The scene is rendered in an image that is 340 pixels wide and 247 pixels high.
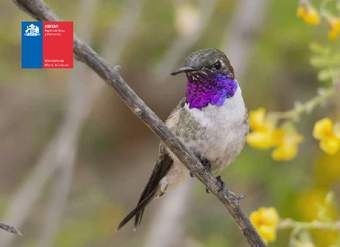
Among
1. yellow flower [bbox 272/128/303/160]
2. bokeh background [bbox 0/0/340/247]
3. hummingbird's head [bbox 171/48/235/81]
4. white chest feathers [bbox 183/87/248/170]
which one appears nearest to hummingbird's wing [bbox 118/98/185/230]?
white chest feathers [bbox 183/87/248/170]

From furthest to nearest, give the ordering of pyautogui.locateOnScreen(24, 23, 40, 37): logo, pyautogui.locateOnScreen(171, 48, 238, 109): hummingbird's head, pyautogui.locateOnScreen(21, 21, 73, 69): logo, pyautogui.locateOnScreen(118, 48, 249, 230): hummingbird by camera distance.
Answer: pyautogui.locateOnScreen(118, 48, 249, 230): hummingbird < pyautogui.locateOnScreen(171, 48, 238, 109): hummingbird's head < pyautogui.locateOnScreen(24, 23, 40, 37): logo < pyautogui.locateOnScreen(21, 21, 73, 69): logo

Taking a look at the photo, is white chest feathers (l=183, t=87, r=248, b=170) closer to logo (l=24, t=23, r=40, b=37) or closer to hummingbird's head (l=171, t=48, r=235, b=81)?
hummingbird's head (l=171, t=48, r=235, b=81)

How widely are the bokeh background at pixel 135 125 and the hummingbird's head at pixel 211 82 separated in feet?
2.08

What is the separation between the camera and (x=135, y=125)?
7.29m

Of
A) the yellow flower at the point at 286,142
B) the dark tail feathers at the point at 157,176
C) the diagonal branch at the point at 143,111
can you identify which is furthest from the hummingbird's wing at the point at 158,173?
the diagonal branch at the point at 143,111

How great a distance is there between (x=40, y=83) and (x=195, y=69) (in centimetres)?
365

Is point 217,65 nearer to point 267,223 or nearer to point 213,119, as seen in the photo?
point 213,119

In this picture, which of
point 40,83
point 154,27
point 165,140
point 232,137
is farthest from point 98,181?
point 165,140

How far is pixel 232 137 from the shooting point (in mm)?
3168

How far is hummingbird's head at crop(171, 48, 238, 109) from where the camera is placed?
2.99 m

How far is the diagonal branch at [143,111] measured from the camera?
1.88m

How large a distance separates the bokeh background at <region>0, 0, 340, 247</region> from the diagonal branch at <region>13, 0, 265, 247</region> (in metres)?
1.36

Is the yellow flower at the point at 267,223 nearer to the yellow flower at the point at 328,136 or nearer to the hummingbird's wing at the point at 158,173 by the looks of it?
the yellow flower at the point at 328,136

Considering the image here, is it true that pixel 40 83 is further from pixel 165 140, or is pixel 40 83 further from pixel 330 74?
pixel 165 140
